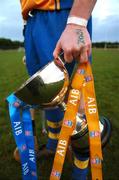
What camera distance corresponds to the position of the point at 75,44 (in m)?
2.03

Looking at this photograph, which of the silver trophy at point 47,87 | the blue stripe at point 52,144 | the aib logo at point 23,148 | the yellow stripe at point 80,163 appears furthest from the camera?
the blue stripe at point 52,144

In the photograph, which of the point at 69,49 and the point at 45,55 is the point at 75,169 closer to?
the point at 45,55

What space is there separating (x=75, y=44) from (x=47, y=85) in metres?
0.27

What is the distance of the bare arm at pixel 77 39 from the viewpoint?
203cm

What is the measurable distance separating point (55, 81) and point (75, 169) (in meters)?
0.92

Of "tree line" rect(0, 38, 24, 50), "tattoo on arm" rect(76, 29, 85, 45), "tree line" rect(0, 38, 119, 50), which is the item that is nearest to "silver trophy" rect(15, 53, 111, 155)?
"tattoo on arm" rect(76, 29, 85, 45)

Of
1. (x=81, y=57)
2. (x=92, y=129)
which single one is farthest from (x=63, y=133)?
(x=81, y=57)

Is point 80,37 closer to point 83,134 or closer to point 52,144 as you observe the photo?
point 83,134

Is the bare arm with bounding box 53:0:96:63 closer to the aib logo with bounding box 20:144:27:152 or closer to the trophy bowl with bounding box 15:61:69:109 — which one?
the trophy bowl with bounding box 15:61:69:109

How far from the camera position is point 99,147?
2.20 meters

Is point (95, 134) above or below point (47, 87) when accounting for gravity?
below

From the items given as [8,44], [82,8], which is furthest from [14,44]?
[82,8]

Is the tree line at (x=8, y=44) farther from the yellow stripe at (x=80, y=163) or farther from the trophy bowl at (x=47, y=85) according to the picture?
the trophy bowl at (x=47, y=85)

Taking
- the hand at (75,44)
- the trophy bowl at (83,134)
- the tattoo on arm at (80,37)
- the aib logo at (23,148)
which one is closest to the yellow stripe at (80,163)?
the trophy bowl at (83,134)
